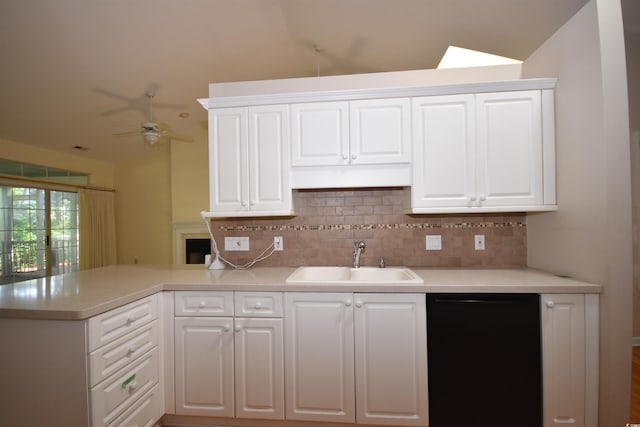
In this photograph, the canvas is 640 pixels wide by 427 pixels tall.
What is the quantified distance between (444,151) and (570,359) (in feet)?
4.41

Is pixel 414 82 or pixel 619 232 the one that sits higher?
pixel 414 82

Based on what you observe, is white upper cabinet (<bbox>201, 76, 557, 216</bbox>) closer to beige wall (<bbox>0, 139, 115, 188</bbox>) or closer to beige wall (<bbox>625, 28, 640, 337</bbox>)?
beige wall (<bbox>625, 28, 640, 337</bbox>)

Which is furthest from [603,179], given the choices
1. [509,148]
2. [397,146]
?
[397,146]

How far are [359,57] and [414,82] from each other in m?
1.00

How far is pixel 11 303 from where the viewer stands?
4.54ft

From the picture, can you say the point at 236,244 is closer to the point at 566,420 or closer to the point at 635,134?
the point at 566,420

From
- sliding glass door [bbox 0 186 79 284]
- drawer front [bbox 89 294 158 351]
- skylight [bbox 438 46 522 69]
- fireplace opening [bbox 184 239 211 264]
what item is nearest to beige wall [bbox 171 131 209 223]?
fireplace opening [bbox 184 239 211 264]

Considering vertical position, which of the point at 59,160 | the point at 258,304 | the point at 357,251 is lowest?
the point at 258,304

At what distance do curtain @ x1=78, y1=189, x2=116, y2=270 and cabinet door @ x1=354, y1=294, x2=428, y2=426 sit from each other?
5.67m

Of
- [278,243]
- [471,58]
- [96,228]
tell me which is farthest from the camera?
[96,228]

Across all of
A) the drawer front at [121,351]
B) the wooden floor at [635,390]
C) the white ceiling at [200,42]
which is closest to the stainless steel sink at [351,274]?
the drawer front at [121,351]

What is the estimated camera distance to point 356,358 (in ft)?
5.50

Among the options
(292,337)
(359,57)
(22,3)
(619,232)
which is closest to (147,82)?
(22,3)

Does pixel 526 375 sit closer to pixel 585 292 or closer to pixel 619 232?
pixel 585 292
